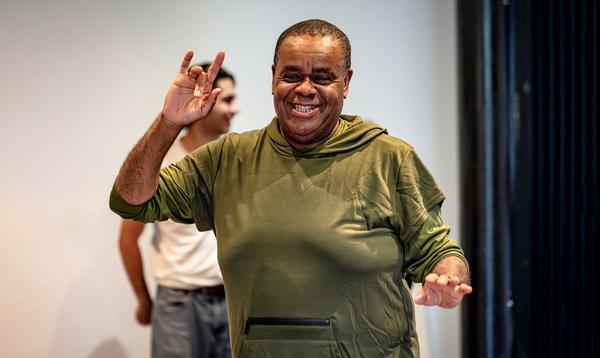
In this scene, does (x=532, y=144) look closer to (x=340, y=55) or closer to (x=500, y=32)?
(x=500, y=32)

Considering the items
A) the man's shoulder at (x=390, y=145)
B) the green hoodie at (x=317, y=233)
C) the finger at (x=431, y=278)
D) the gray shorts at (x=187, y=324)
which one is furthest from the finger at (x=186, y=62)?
the gray shorts at (x=187, y=324)

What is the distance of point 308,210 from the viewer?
5.23 feet

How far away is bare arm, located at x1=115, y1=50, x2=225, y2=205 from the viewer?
5.11 feet

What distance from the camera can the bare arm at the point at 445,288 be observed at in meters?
1.48

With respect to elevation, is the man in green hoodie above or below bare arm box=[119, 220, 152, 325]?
above

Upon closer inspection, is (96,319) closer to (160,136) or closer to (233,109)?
(233,109)

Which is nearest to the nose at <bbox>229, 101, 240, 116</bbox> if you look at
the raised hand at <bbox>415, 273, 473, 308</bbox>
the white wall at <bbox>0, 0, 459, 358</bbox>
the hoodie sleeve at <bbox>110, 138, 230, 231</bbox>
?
the white wall at <bbox>0, 0, 459, 358</bbox>

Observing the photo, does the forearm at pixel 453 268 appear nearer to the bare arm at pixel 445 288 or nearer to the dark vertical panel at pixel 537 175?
the bare arm at pixel 445 288

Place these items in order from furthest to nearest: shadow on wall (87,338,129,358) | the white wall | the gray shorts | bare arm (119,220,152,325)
Result: 1. shadow on wall (87,338,129,358)
2. the white wall
3. bare arm (119,220,152,325)
4. the gray shorts

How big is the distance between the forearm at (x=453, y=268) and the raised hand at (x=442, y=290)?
0.09ft

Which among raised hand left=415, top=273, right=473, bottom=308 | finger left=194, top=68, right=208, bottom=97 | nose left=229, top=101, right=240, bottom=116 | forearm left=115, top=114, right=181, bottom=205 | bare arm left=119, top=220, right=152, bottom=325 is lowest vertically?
bare arm left=119, top=220, right=152, bottom=325

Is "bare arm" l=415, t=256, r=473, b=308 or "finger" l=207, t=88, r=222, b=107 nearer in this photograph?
"bare arm" l=415, t=256, r=473, b=308

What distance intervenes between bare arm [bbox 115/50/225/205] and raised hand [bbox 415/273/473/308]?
21.2 inches

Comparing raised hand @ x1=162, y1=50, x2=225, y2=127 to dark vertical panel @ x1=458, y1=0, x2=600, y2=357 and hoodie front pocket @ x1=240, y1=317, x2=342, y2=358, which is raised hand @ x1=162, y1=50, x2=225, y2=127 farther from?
dark vertical panel @ x1=458, y1=0, x2=600, y2=357
